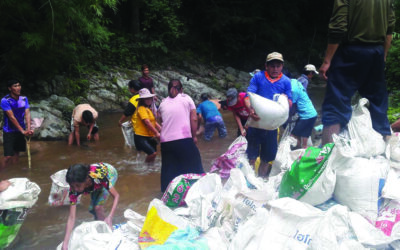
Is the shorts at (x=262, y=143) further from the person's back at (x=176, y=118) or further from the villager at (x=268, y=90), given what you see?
the person's back at (x=176, y=118)

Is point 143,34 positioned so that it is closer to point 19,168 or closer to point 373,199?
point 19,168

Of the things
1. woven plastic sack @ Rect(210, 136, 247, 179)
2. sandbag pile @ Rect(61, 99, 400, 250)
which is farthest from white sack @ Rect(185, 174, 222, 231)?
woven plastic sack @ Rect(210, 136, 247, 179)

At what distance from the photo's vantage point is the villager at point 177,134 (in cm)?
385

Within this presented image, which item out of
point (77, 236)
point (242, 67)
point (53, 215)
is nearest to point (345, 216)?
point (77, 236)

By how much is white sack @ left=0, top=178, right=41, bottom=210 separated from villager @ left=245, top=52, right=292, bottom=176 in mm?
2122

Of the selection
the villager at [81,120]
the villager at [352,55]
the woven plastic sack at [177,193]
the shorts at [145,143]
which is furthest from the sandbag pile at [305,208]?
the villager at [81,120]

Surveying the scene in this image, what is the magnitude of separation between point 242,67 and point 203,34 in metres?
2.56

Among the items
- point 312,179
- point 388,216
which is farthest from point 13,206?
point 388,216

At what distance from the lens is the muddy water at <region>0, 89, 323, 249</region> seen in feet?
11.7

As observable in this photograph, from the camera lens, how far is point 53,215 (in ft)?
12.8

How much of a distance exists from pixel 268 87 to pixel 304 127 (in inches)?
61.4

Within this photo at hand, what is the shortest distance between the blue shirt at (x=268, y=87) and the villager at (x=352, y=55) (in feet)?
2.21

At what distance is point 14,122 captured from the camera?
4910 millimetres

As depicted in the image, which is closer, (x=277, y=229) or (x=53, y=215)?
(x=277, y=229)
